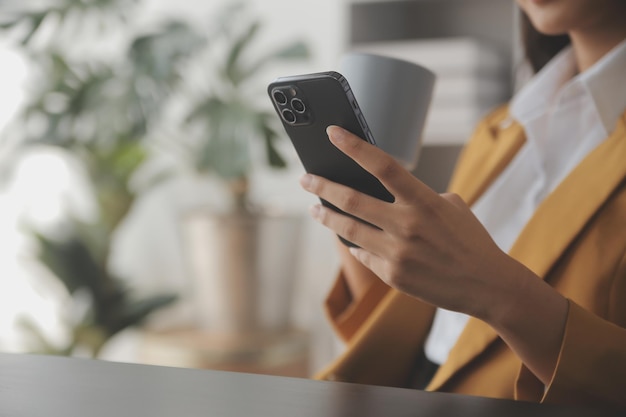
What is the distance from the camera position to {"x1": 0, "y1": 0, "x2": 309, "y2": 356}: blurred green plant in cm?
223

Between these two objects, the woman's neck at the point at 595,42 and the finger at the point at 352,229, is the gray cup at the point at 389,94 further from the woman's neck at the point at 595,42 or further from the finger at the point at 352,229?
the woman's neck at the point at 595,42

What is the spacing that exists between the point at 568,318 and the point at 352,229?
0.64 ft

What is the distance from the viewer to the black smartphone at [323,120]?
598 millimetres

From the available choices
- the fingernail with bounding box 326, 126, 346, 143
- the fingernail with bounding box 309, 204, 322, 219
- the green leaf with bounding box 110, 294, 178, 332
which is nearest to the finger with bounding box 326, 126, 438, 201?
the fingernail with bounding box 326, 126, 346, 143

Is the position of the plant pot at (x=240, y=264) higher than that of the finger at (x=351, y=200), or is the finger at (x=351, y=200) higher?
the finger at (x=351, y=200)

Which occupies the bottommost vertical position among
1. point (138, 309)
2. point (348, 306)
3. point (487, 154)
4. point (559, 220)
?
point (138, 309)

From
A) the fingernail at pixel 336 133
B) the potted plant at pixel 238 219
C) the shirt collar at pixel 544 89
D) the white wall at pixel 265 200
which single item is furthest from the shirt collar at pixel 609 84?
the white wall at pixel 265 200

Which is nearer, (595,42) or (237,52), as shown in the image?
(595,42)

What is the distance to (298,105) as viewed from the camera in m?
0.63

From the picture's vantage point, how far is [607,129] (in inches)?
37.4

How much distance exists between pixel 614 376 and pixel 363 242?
0.24 meters

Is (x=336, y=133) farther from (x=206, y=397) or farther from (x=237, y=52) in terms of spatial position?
(x=237, y=52)

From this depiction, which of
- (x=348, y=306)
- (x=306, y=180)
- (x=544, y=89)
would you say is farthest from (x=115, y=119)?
(x=306, y=180)

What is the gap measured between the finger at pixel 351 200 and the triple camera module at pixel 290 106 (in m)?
0.06
